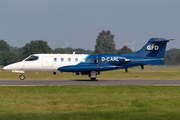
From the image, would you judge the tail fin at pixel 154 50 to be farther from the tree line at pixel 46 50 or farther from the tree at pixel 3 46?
A: the tree at pixel 3 46

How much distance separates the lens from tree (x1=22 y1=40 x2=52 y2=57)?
114481mm

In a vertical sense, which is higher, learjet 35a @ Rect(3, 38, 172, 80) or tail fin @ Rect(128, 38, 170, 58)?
tail fin @ Rect(128, 38, 170, 58)

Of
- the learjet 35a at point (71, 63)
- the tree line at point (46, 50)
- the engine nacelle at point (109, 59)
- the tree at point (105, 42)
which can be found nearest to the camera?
the learjet 35a at point (71, 63)

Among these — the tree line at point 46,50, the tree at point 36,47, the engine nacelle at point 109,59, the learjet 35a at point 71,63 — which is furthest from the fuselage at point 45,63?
the tree at point 36,47

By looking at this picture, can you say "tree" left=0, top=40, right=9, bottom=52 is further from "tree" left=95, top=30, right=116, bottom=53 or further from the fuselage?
the fuselage

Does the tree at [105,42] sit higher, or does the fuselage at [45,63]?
the tree at [105,42]

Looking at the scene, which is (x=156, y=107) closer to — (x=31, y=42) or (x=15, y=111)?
(x=15, y=111)

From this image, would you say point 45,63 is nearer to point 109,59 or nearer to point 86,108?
point 109,59

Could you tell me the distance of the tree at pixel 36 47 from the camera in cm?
11448

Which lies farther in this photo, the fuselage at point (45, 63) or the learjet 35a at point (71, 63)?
the fuselage at point (45, 63)

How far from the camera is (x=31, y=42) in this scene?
401 ft

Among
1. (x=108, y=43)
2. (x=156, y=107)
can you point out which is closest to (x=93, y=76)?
(x=156, y=107)

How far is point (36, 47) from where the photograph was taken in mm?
120688

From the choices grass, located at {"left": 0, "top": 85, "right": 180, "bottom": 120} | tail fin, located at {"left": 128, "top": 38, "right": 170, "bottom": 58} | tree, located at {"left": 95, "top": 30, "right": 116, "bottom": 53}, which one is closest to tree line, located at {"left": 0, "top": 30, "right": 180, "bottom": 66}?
tree, located at {"left": 95, "top": 30, "right": 116, "bottom": 53}
